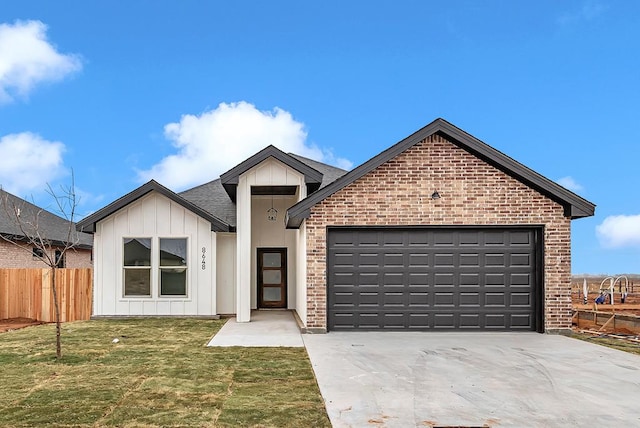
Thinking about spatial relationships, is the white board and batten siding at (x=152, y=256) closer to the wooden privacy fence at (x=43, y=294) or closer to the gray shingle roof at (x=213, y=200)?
the wooden privacy fence at (x=43, y=294)

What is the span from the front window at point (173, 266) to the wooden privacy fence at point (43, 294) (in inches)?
92.9

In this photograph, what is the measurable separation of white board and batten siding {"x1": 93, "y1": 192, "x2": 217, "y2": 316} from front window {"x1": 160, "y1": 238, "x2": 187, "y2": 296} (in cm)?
13

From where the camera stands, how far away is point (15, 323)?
14.7m

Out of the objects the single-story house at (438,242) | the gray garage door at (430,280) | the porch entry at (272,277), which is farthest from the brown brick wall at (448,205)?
the porch entry at (272,277)

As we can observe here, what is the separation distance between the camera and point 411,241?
38.5 ft

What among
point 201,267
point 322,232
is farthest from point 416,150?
point 201,267

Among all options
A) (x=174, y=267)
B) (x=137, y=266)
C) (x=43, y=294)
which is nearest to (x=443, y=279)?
(x=174, y=267)

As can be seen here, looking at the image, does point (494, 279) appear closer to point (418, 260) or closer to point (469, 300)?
point (469, 300)

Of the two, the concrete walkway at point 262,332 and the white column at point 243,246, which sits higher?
the white column at point 243,246

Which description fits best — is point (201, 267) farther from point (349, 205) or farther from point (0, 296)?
point (0, 296)

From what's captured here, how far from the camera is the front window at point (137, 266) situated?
14.5 meters

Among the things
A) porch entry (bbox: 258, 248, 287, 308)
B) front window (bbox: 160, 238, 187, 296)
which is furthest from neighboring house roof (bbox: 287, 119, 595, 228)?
porch entry (bbox: 258, 248, 287, 308)

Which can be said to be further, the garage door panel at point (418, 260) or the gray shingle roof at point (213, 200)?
the gray shingle roof at point (213, 200)

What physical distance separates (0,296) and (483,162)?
1523cm
